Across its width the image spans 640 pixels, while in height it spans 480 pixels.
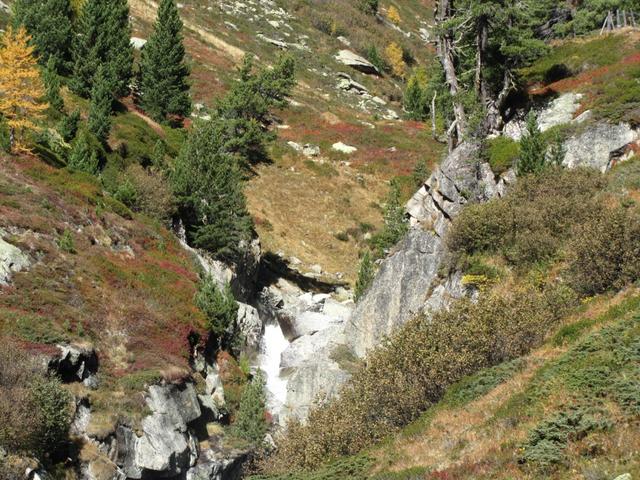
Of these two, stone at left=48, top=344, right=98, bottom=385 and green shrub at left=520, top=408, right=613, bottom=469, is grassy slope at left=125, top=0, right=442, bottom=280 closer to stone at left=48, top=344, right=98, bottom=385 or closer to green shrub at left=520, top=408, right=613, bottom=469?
stone at left=48, top=344, right=98, bottom=385

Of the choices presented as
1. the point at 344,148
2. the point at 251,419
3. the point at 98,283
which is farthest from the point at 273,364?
the point at 344,148

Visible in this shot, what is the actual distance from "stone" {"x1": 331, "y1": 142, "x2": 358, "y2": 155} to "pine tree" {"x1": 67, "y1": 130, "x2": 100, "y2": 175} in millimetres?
35133

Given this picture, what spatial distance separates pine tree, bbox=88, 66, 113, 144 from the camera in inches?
1923

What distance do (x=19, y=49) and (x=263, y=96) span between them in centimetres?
3640

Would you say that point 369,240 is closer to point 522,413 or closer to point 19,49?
point 19,49

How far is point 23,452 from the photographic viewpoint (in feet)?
67.1

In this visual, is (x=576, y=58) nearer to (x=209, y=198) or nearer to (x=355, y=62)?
(x=209, y=198)

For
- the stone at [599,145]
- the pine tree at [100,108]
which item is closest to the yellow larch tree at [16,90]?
the pine tree at [100,108]

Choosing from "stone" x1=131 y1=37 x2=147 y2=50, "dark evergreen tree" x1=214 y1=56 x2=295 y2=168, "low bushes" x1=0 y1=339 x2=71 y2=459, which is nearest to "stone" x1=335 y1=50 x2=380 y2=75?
"stone" x1=131 y1=37 x2=147 y2=50

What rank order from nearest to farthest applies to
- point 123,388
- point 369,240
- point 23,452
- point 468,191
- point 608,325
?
point 608,325
point 23,452
point 123,388
point 468,191
point 369,240

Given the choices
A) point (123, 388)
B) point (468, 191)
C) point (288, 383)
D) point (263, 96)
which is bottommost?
point (288, 383)

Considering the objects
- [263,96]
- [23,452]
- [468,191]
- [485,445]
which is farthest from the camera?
[263,96]

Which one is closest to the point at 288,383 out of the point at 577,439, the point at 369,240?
the point at 369,240

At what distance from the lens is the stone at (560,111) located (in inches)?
1444
